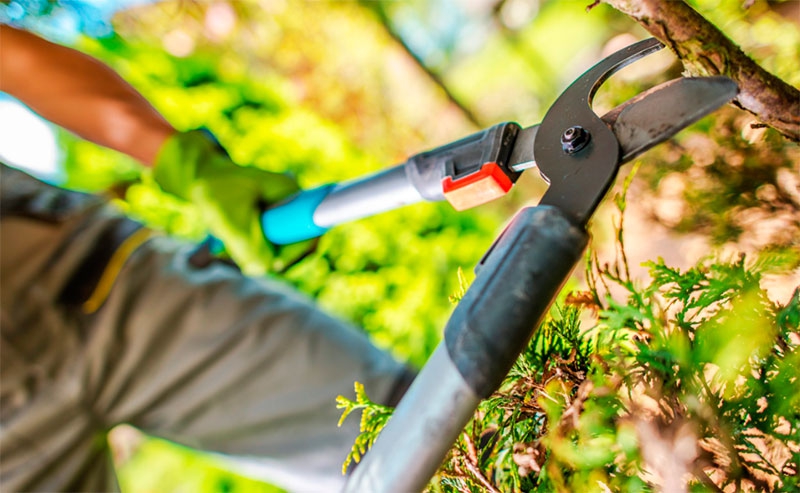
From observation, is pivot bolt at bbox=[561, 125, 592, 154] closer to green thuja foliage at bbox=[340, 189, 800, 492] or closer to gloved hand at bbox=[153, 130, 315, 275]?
green thuja foliage at bbox=[340, 189, 800, 492]

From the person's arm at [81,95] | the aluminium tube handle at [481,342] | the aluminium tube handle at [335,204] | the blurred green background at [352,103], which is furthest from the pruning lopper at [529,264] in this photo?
the blurred green background at [352,103]

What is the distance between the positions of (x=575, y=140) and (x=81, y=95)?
156cm

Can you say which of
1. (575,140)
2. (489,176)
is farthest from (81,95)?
(575,140)

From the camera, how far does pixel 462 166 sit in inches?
32.9

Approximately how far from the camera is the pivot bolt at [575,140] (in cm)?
65

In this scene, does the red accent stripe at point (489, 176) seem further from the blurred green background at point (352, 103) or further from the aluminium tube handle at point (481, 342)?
the blurred green background at point (352, 103)

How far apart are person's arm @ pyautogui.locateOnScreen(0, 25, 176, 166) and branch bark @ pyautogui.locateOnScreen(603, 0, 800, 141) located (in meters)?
1.39

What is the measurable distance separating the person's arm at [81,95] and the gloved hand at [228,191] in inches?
4.3

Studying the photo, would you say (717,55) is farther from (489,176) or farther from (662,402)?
(662,402)

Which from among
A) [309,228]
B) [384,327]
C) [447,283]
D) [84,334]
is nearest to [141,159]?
[84,334]

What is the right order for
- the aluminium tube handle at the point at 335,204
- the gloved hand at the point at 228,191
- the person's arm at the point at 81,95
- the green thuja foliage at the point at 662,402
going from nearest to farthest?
the green thuja foliage at the point at 662,402
the aluminium tube handle at the point at 335,204
the gloved hand at the point at 228,191
the person's arm at the point at 81,95

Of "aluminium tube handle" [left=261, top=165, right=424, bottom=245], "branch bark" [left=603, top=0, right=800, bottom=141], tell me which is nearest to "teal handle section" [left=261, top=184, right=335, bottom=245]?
"aluminium tube handle" [left=261, top=165, right=424, bottom=245]

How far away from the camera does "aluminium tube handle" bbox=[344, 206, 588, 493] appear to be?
562 millimetres

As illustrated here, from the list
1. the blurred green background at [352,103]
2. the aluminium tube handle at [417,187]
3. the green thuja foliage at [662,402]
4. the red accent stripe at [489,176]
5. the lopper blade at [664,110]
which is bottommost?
the green thuja foliage at [662,402]
